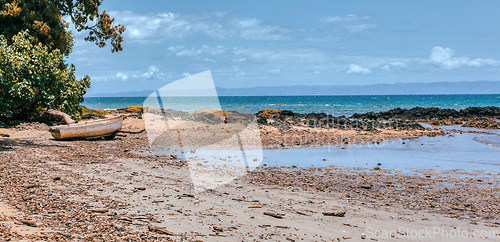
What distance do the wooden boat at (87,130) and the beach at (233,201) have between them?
122 inches

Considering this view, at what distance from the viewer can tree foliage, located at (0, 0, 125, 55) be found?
64.4 ft

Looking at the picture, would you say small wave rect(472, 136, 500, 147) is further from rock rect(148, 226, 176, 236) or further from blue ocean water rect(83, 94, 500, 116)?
rock rect(148, 226, 176, 236)

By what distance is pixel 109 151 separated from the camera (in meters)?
13.2

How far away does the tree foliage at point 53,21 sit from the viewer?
64.4ft

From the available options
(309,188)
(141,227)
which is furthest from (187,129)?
(141,227)

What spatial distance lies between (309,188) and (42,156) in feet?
23.9

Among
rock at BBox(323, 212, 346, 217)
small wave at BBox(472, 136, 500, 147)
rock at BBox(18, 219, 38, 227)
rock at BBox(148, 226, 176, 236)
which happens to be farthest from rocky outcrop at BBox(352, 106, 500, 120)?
rock at BBox(18, 219, 38, 227)

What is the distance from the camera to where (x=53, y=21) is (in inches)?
832

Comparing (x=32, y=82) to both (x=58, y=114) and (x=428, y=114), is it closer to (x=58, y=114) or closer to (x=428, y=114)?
(x=58, y=114)

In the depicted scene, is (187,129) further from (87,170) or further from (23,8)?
(87,170)

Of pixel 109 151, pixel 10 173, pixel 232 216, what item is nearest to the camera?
pixel 232 216

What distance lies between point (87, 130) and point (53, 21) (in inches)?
350

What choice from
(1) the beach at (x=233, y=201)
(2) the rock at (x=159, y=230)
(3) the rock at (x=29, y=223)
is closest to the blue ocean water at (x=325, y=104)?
(1) the beach at (x=233, y=201)

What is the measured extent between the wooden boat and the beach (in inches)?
122
